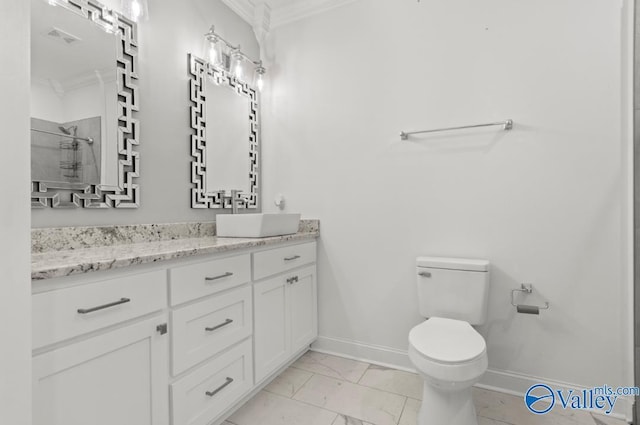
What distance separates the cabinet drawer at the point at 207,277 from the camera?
1250 mm

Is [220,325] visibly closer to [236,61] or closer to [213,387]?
[213,387]

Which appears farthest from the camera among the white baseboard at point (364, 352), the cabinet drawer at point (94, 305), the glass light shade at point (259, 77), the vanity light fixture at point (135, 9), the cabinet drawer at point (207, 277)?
the glass light shade at point (259, 77)

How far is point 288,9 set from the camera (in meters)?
2.39

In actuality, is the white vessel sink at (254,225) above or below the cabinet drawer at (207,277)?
above

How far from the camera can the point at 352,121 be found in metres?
2.22

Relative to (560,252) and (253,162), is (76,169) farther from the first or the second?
(560,252)

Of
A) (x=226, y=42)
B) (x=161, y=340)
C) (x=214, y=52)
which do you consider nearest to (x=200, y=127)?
(x=214, y=52)

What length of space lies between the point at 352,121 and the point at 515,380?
5.99 feet

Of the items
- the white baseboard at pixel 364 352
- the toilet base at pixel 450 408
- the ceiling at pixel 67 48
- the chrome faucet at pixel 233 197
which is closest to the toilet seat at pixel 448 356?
the toilet base at pixel 450 408

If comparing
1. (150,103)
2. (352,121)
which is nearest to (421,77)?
(352,121)

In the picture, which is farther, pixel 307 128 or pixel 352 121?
pixel 307 128

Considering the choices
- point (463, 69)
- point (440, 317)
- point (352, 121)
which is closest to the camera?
point (440, 317)

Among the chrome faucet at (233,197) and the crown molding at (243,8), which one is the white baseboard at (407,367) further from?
the crown molding at (243,8)

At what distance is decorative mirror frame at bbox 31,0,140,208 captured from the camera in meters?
1.42
